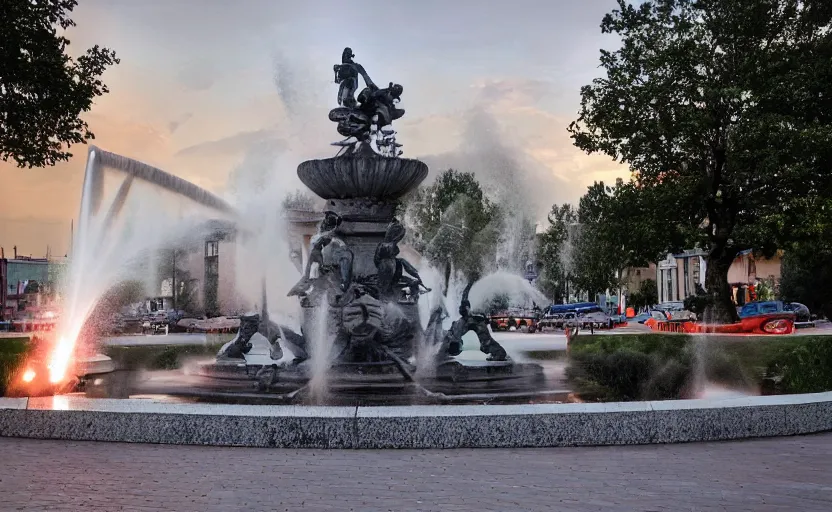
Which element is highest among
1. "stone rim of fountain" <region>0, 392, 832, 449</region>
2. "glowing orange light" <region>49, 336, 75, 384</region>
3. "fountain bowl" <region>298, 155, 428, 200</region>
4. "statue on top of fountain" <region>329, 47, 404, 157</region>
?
"statue on top of fountain" <region>329, 47, 404, 157</region>

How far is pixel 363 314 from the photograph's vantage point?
1203 cm

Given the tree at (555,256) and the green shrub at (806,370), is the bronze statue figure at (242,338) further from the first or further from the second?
the tree at (555,256)

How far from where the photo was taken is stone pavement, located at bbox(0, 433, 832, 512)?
5797 mm

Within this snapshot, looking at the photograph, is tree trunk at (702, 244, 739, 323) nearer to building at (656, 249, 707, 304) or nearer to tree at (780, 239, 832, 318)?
tree at (780, 239, 832, 318)

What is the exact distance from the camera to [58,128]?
25.6 metres

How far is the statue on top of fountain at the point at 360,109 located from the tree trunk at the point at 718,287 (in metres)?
19.9

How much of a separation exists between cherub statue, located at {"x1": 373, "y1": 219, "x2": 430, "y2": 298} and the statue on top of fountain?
5.85ft

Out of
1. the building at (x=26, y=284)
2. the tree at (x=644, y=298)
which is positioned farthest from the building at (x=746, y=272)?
the building at (x=26, y=284)

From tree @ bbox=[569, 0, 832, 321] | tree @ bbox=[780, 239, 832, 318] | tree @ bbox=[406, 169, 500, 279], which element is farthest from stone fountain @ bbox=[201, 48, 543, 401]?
tree @ bbox=[406, 169, 500, 279]

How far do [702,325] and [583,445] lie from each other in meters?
24.3

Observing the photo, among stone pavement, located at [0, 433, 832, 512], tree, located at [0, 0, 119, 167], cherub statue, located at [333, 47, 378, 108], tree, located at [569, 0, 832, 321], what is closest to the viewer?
stone pavement, located at [0, 433, 832, 512]

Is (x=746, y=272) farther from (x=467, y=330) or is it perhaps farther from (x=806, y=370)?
(x=467, y=330)

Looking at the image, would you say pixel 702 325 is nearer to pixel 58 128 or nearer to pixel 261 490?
pixel 58 128

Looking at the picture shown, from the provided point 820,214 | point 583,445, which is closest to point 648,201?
point 820,214
